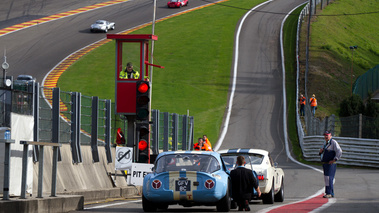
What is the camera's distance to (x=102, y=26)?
72812mm

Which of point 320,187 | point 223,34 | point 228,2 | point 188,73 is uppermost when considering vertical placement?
point 228,2

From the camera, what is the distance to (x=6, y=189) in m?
10.9

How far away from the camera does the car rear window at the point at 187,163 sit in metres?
13.7

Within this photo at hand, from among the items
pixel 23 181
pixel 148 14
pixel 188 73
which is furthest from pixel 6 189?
pixel 148 14

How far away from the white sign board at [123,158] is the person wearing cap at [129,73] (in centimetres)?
274

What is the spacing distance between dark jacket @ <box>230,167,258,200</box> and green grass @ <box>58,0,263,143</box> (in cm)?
2850

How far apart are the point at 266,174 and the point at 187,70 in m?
46.2

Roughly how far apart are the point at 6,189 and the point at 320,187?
13.5 meters

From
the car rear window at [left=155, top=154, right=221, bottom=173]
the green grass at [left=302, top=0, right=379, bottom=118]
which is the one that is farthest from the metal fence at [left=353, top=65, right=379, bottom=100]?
the car rear window at [left=155, top=154, right=221, bottom=173]

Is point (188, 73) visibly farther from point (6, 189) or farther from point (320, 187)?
point (6, 189)

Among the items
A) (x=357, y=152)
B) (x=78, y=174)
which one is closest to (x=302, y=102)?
(x=357, y=152)

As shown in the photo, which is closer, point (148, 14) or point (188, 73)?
point (188, 73)

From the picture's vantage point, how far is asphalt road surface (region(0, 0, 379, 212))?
72.1ft

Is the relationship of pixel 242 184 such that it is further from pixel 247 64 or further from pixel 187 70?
pixel 247 64
